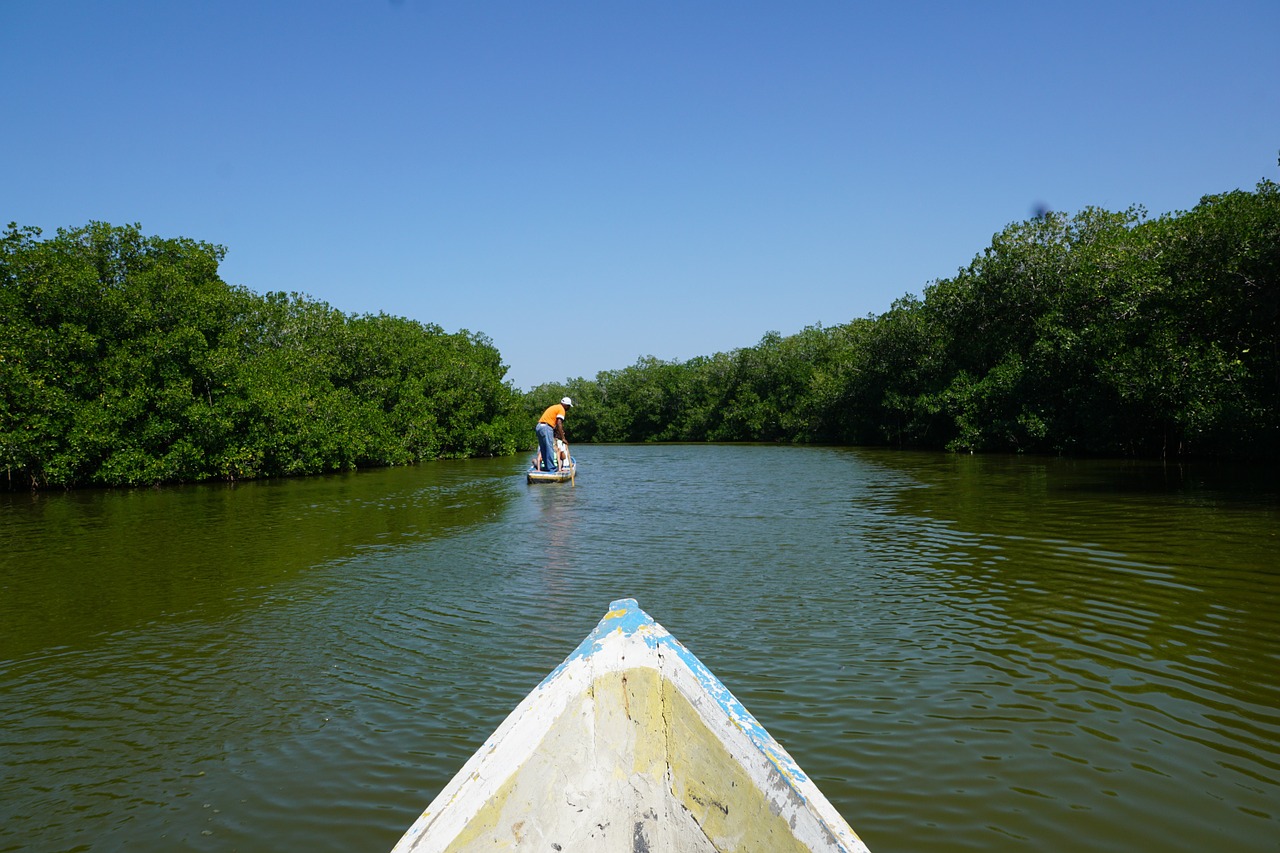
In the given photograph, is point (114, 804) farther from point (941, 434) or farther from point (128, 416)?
point (941, 434)

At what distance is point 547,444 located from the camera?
23.6 metres

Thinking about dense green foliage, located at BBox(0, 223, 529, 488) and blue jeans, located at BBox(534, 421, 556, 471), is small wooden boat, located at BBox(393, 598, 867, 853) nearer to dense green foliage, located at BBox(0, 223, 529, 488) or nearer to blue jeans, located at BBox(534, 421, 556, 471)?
blue jeans, located at BBox(534, 421, 556, 471)

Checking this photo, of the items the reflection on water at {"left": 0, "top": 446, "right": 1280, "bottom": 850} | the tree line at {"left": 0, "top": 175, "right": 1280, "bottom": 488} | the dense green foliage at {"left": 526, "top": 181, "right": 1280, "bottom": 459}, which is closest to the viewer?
the reflection on water at {"left": 0, "top": 446, "right": 1280, "bottom": 850}

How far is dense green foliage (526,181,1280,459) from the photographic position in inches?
819

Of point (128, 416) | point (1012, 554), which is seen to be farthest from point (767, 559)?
point (128, 416)

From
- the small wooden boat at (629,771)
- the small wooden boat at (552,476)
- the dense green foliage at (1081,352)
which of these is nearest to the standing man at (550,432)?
the small wooden boat at (552,476)

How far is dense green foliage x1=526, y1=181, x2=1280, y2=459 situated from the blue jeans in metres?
17.6

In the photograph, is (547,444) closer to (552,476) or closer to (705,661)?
(552,476)

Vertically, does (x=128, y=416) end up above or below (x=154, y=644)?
above

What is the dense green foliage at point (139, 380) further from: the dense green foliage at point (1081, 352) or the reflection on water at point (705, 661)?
the dense green foliage at point (1081, 352)

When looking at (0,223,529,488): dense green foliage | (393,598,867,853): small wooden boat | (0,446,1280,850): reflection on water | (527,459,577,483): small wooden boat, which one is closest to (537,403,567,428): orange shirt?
(527,459,577,483): small wooden boat

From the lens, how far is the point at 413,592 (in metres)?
9.38

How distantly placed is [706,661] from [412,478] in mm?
24956

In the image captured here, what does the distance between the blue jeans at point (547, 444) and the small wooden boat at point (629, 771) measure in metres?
19.6
